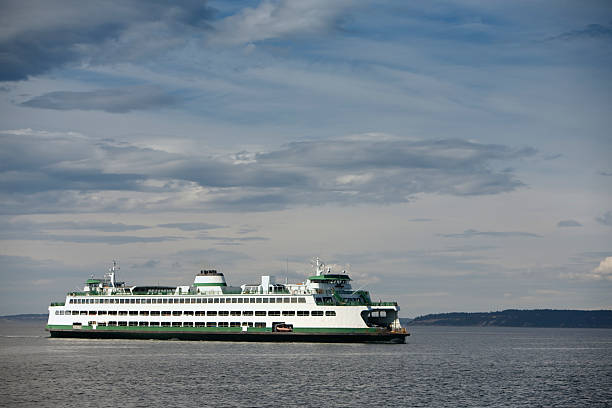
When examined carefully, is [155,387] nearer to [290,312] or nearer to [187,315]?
[290,312]

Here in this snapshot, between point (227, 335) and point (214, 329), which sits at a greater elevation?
point (214, 329)

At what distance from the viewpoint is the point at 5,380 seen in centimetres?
6600

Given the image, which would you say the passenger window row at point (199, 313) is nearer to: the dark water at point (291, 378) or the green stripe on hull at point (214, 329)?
the green stripe on hull at point (214, 329)

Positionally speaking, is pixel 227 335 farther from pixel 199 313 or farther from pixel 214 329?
pixel 199 313

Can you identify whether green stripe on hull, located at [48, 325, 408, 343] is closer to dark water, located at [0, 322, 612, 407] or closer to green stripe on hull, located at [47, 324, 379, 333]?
green stripe on hull, located at [47, 324, 379, 333]

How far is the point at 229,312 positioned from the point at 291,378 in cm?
3984

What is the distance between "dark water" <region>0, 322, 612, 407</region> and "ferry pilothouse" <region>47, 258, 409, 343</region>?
3.59 metres

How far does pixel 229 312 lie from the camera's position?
106 m

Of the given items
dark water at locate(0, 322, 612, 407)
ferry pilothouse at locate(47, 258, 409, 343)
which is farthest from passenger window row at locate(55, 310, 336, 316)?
dark water at locate(0, 322, 612, 407)

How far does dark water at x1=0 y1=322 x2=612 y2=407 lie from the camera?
183ft

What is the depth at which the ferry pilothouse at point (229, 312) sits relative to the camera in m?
98.6

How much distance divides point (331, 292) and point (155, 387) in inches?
1680

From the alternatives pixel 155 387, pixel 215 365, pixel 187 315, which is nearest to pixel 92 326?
pixel 187 315

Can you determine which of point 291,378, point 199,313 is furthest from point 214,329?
point 291,378
